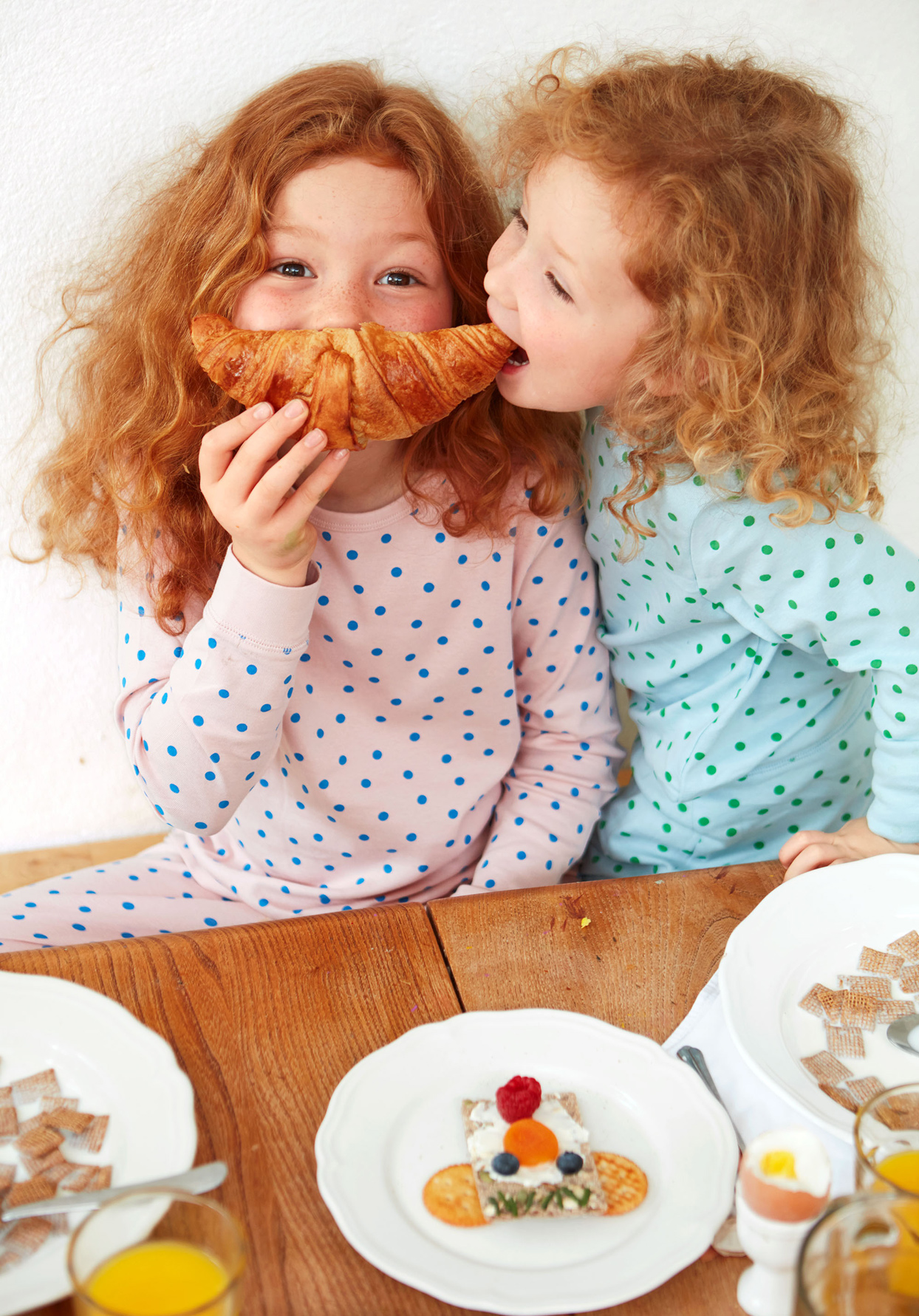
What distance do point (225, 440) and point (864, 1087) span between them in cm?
84

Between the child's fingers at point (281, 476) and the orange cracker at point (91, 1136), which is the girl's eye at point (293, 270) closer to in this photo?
the child's fingers at point (281, 476)

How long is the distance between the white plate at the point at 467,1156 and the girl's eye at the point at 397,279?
78 centimetres

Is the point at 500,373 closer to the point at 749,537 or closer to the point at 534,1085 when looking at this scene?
the point at 749,537

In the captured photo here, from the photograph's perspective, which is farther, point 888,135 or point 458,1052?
point 888,135

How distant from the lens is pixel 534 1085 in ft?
2.54

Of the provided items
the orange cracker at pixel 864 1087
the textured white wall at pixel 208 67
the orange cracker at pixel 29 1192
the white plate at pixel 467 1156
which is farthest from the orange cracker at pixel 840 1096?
the textured white wall at pixel 208 67

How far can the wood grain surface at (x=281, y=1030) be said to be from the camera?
0.68 metres

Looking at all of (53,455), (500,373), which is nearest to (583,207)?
(500,373)

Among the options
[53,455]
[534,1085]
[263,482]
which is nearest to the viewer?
[534,1085]

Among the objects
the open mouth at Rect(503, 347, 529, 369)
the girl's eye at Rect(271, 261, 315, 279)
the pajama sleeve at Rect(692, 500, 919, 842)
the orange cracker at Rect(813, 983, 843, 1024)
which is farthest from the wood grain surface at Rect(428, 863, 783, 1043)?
the girl's eye at Rect(271, 261, 315, 279)

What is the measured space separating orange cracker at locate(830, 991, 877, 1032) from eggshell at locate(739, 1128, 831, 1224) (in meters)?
0.29

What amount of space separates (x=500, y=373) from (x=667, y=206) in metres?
0.25

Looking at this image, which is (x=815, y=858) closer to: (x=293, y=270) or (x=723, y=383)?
(x=723, y=383)

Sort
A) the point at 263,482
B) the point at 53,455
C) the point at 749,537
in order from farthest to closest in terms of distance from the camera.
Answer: the point at 53,455
the point at 749,537
the point at 263,482
